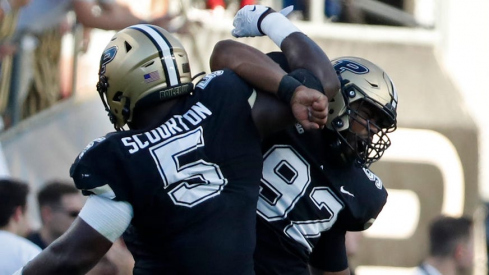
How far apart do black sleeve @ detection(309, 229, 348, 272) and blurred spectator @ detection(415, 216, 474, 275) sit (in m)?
2.91

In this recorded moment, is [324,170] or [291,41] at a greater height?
[291,41]

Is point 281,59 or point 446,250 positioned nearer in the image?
point 281,59

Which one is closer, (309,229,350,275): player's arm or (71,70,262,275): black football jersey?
(71,70,262,275): black football jersey

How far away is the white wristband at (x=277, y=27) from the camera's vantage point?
12.3ft

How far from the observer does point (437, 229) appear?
23.8 feet

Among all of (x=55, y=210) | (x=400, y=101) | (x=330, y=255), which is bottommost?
(x=400, y=101)

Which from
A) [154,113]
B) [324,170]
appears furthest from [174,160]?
[324,170]

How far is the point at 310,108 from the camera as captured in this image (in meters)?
3.43

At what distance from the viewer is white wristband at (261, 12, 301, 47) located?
12.3 ft

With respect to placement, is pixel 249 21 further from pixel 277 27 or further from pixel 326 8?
pixel 326 8

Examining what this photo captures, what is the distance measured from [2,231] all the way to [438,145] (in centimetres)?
604

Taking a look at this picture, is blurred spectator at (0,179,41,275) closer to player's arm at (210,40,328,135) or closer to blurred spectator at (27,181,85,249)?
blurred spectator at (27,181,85,249)

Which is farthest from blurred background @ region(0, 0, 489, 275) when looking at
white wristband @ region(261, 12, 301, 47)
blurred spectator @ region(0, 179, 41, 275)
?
white wristband @ region(261, 12, 301, 47)

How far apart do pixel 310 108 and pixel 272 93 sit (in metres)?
0.19
